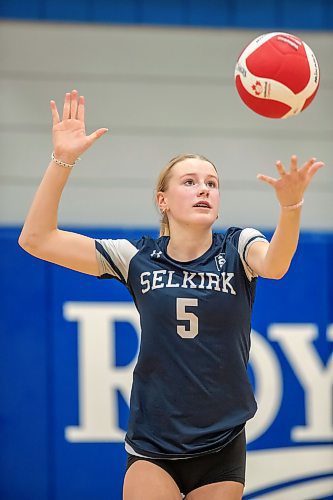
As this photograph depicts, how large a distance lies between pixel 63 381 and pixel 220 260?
12.0 feet

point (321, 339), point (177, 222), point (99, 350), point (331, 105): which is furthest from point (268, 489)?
point (177, 222)

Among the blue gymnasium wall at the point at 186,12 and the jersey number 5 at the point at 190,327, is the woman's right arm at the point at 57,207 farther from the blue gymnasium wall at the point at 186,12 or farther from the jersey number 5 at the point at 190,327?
the blue gymnasium wall at the point at 186,12

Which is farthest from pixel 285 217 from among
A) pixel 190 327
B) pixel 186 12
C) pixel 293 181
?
pixel 186 12

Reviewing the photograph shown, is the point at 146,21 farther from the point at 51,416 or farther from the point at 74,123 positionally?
the point at 74,123

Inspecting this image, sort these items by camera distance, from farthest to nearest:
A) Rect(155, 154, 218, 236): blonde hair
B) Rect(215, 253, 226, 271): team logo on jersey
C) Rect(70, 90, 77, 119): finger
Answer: Rect(155, 154, 218, 236): blonde hair → Rect(70, 90, 77, 119): finger → Rect(215, 253, 226, 271): team logo on jersey

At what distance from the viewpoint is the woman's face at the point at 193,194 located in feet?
13.6

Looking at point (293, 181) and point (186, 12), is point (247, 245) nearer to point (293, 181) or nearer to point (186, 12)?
point (293, 181)

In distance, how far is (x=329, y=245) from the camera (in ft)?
25.3

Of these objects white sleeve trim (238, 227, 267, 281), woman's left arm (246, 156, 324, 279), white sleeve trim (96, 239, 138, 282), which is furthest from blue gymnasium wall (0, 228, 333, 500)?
woman's left arm (246, 156, 324, 279)

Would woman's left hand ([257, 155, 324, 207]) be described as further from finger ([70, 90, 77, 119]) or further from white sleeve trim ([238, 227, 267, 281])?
finger ([70, 90, 77, 119])

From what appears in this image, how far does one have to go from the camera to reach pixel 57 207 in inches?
163

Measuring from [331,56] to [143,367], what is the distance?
17.2 ft

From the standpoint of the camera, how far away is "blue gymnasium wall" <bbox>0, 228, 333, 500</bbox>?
24.5 feet

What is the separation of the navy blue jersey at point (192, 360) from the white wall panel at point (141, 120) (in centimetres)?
419
